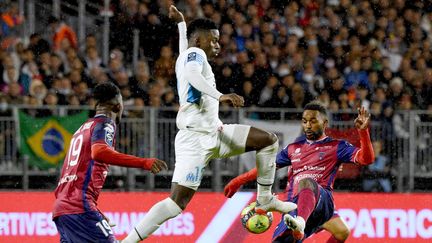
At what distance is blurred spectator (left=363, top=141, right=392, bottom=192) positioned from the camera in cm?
1427

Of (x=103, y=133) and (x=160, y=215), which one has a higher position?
(x=103, y=133)

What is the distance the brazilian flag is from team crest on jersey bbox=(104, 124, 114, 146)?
6.38 metres

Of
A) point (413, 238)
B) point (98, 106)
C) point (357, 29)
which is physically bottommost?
point (413, 238)

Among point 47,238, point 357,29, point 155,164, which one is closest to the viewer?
point 155,164

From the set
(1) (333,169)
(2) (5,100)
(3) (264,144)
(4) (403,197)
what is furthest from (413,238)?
(2) (5,100)

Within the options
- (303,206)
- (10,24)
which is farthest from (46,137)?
(303,206)

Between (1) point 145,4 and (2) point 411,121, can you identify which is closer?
(2) point 411,121

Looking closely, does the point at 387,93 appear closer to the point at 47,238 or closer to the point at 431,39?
the point at 431,39

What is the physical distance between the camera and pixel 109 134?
7.22 m

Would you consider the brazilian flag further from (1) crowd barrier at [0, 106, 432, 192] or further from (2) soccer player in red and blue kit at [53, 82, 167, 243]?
(2) soccer player in red and blue kit at [53, 82, 167, 243]

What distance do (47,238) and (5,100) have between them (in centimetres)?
375

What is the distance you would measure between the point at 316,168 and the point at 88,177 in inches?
90.0

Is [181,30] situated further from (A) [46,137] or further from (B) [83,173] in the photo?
(A) [46,137]

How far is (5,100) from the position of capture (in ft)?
45.4
